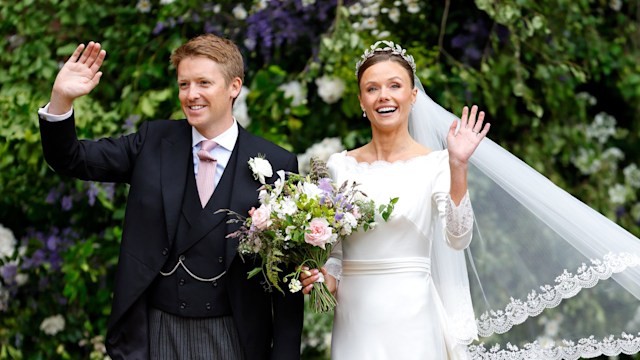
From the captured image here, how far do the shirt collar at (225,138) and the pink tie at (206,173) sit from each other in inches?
1.7

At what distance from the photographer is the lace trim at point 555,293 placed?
3.64 m

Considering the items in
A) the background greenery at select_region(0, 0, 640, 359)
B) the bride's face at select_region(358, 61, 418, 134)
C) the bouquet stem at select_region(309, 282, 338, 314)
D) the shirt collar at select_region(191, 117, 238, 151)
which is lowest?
the background greenery at select_region(0, 0, 640, 359)

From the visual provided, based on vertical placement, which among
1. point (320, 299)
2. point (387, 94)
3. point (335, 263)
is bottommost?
point (335, 263)

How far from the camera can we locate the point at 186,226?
3.41 m

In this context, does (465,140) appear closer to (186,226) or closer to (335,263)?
(335,263)

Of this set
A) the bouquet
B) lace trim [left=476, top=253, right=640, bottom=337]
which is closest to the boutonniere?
the bouquet

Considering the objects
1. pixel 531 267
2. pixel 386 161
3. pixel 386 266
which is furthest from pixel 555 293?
pixel 386 161

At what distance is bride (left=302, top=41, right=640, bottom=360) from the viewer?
353cm

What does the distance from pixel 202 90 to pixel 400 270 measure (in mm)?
1001

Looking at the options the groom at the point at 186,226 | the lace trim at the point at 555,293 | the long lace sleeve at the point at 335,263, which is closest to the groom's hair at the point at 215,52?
the groom at the point at 186,226

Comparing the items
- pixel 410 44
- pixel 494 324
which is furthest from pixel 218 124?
pixel 410 44

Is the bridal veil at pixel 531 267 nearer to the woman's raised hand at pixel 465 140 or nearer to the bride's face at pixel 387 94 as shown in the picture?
the bride's face at pixel 387 94

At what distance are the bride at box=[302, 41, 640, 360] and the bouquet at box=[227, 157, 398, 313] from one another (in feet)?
0.32

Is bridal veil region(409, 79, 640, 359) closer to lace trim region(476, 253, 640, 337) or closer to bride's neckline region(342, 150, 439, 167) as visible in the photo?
lace trim region(476, 253, 640, 337)
